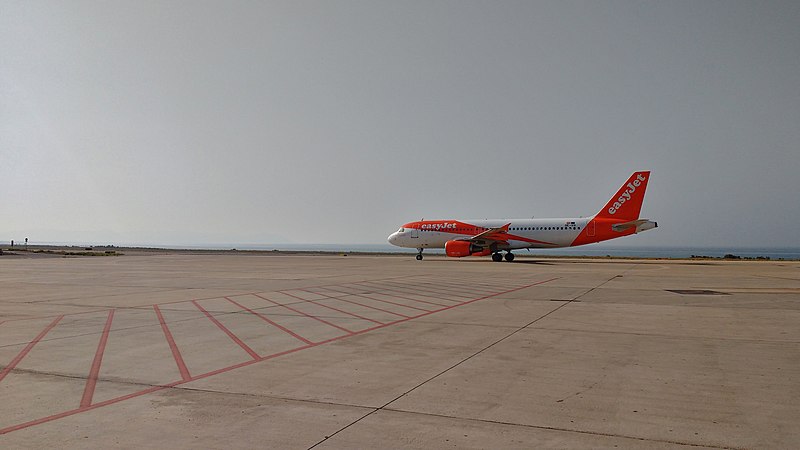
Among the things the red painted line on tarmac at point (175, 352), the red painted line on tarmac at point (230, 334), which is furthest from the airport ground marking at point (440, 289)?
the red painted line on tarmac at point (175, 352)

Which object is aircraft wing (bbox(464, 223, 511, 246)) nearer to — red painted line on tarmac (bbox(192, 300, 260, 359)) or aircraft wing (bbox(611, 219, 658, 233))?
aircraft wing (bbox(611, 219, 658, 233))

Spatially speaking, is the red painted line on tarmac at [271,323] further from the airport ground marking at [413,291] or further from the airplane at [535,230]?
the airplane at [535,230]

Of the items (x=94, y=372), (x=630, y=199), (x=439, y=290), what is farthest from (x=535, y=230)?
(x=94, y=372)

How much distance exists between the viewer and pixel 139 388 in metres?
5.90

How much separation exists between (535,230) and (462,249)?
582 cm

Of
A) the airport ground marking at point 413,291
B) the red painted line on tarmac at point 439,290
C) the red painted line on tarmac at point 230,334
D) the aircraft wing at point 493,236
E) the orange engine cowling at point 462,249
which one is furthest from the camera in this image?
the orange engine cowling at point 462,249

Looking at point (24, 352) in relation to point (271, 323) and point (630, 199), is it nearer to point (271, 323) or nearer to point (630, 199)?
point (271, 323)

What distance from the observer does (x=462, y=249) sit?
137 feet

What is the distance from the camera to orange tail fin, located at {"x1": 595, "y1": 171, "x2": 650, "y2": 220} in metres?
38.6

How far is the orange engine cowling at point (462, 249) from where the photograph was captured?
137ft

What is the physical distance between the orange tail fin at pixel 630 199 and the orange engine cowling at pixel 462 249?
10015mm

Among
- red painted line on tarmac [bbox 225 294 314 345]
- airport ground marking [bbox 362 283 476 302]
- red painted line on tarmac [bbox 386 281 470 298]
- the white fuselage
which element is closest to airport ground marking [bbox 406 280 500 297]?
red painted line on tarmac [bbox 386 281 470 298]

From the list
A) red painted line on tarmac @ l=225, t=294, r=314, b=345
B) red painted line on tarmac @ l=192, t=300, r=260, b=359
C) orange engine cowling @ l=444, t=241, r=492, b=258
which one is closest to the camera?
red painted line on tarmac @ l=192, t=300, r=260, b=359

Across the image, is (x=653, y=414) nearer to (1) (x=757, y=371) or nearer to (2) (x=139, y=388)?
(1) (x=757, y=371)
